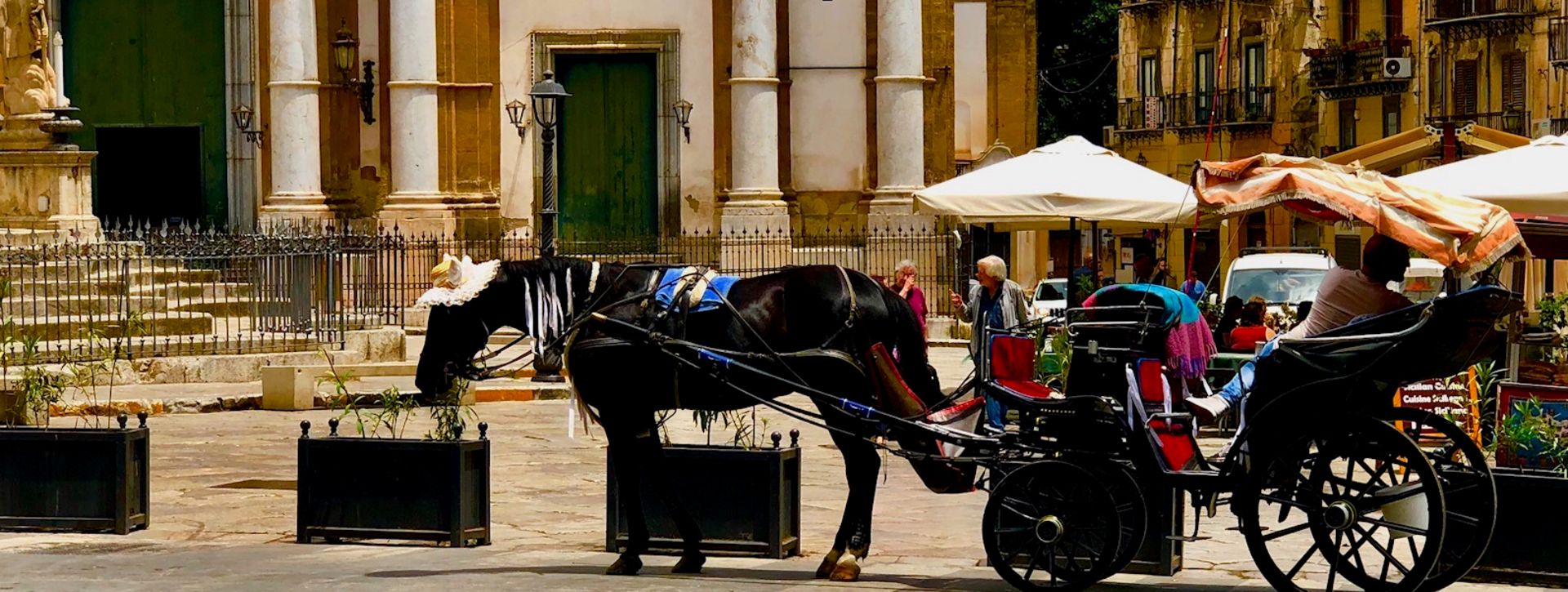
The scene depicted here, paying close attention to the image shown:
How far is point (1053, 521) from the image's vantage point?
389 inches

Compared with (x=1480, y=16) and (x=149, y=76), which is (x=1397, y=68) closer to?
(x=1480, y=16)

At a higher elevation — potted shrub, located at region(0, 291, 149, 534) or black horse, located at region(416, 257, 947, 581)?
black horse, located at region(416, 257, 947, 581)

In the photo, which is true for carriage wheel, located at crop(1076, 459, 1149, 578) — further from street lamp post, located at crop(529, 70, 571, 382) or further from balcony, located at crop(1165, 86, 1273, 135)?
balcony, located at crop(1165, 86, 1273, 135)

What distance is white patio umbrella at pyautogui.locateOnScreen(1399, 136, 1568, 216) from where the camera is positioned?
47.1ft

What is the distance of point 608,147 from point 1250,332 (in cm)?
1423

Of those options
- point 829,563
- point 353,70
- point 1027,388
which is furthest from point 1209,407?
point 353,70

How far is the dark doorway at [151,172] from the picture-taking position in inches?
1235

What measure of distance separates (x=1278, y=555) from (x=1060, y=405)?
2.08 m

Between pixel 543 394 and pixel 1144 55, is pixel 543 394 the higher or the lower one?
the lower one

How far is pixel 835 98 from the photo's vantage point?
3170 centimetres

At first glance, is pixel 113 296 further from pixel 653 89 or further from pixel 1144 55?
pixel 1144 55

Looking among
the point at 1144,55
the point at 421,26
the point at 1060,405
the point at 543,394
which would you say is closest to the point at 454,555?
the point at 1060,405

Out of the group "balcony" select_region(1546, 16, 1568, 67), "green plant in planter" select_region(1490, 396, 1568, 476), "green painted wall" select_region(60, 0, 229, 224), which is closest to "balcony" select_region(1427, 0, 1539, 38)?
"balcony" select_region(1546, 16, 1568, 67)

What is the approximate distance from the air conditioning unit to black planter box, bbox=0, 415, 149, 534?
3642 cm
